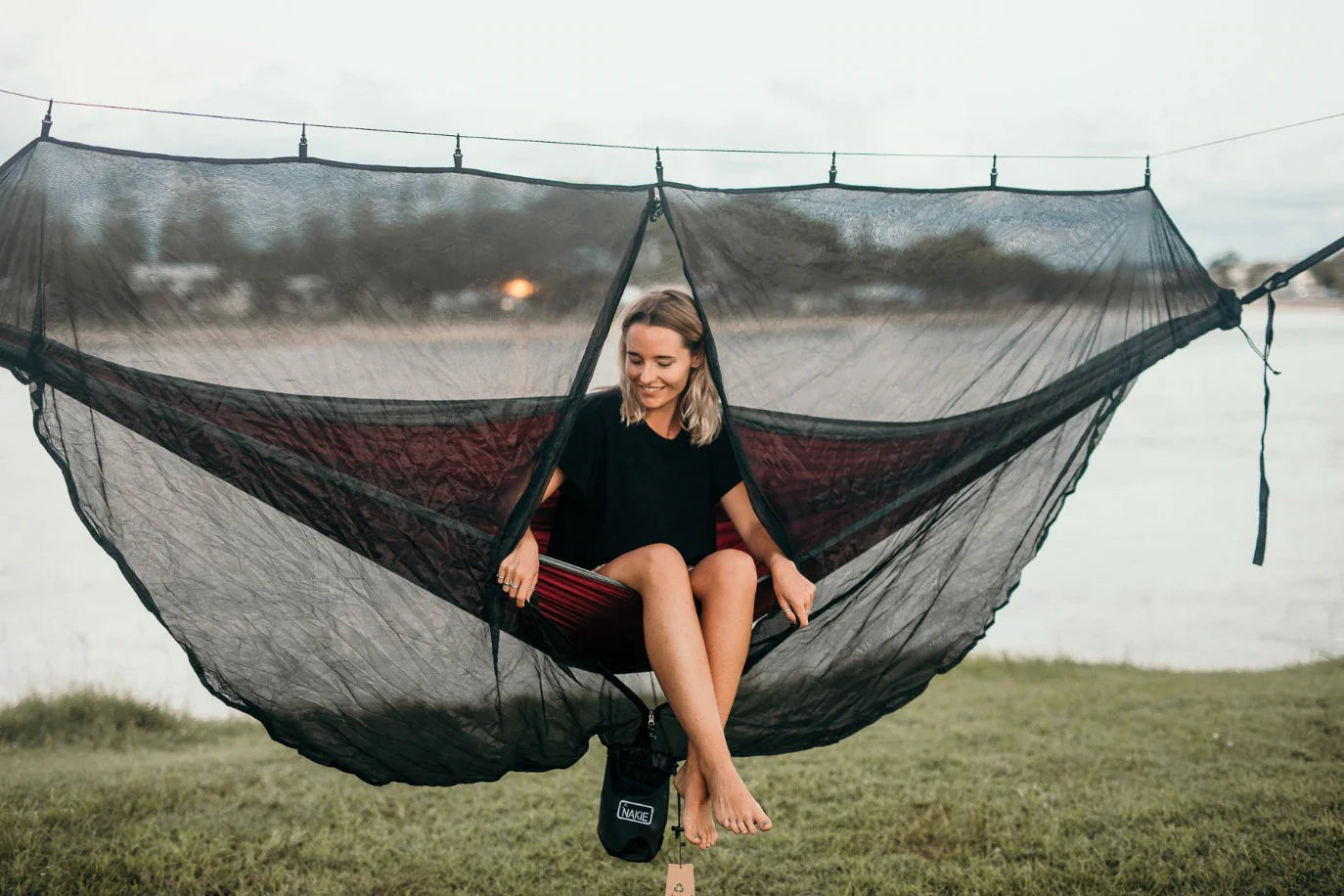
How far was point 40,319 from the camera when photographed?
1932mm

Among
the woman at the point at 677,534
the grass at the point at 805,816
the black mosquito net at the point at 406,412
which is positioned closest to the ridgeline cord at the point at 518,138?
the black mosquito net at the point at 406,412

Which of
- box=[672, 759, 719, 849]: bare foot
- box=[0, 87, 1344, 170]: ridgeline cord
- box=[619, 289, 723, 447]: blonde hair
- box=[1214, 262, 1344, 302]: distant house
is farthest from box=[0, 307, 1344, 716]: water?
box=[672, 759, 719, 849]: bare foot

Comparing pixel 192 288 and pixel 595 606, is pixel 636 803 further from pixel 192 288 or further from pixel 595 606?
pixel 192 288

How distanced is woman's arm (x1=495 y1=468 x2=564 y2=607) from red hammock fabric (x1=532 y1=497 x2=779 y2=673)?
2cm

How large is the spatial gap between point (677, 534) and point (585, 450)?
254 millimetres

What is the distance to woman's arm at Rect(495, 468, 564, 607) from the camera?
198 cm

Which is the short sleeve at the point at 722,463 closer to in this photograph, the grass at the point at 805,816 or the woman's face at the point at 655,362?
the woman's face at the point at 655,362

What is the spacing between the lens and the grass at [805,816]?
2576 millimetres

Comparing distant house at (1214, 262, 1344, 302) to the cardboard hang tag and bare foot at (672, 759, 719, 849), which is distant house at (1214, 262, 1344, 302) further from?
the cardboard hang tag

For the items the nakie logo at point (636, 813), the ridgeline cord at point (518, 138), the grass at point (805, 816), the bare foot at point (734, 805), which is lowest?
the grass at point (805, 816)

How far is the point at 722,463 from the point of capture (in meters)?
2.30

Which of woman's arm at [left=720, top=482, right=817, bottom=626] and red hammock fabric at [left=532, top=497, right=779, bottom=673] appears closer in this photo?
red hammock fabric at [left=532, top=497, right=779, bottom=673]

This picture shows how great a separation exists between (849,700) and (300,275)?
1379 millimetres

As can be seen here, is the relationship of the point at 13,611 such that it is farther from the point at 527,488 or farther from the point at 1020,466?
the point at 1020,466
